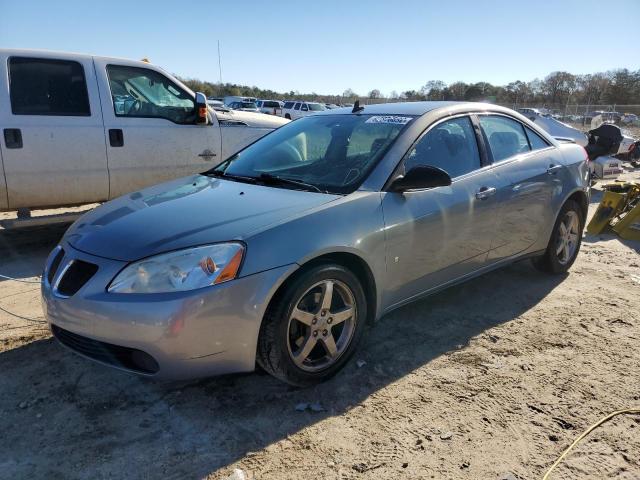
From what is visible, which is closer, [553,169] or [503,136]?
[503,136]

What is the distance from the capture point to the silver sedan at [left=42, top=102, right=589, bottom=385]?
250 cm

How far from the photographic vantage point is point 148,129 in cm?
579

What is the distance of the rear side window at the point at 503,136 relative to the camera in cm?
408

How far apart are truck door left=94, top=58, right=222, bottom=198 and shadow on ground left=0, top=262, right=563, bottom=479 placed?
109 inches

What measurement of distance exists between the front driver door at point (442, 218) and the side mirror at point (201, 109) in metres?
3.41

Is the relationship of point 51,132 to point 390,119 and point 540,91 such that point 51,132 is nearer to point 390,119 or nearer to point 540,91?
point 390,119

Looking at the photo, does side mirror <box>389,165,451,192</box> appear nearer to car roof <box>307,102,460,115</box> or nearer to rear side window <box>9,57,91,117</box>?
car roof <box>307,102,460,115</box>

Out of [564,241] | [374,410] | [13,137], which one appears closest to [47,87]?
[13,137]

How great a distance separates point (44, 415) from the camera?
2.65 meters

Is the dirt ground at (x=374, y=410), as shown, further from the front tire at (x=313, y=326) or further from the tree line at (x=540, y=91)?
the tree line at (x=540, y=91)

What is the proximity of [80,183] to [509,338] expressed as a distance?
451 centimetres

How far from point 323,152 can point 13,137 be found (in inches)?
130

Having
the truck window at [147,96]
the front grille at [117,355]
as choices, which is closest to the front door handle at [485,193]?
the front grille at [117,355]

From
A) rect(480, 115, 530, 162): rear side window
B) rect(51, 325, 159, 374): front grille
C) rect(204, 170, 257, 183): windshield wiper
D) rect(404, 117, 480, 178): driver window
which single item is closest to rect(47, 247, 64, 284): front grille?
rect(51, 325, 159, 374): front grille
